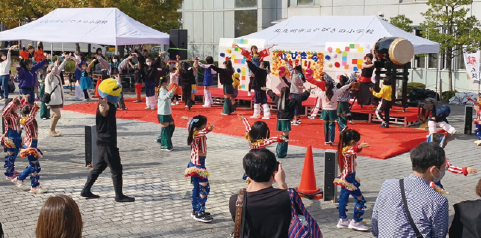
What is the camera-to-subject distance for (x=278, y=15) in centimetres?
3362

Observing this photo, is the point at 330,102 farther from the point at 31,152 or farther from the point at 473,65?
the point at 473,65

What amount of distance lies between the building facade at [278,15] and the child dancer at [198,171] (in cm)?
1850

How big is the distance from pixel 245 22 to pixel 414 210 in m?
30.3

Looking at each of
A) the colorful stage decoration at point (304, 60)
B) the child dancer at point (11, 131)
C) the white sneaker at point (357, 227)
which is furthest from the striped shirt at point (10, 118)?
the colorful stage decoration at point (304, 60)

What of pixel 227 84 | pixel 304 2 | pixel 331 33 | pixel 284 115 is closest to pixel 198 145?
pixel 284 115

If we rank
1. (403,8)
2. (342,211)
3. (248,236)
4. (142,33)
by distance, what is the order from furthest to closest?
(403,8), (142,33), (342,211), (248,236)

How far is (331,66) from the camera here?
21.1 metres

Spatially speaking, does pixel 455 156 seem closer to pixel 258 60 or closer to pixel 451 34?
pixel 258 60

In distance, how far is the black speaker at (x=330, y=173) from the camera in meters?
9.67

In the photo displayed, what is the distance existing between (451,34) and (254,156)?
20.5m

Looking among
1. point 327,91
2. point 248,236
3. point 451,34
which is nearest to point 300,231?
point 248,236

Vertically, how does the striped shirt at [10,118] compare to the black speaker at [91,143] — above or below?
above

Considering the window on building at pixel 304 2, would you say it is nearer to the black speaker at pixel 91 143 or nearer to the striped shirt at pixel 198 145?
the black speaker at pixel 91 143

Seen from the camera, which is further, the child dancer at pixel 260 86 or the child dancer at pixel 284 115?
the child dancer at pixel 260 86
